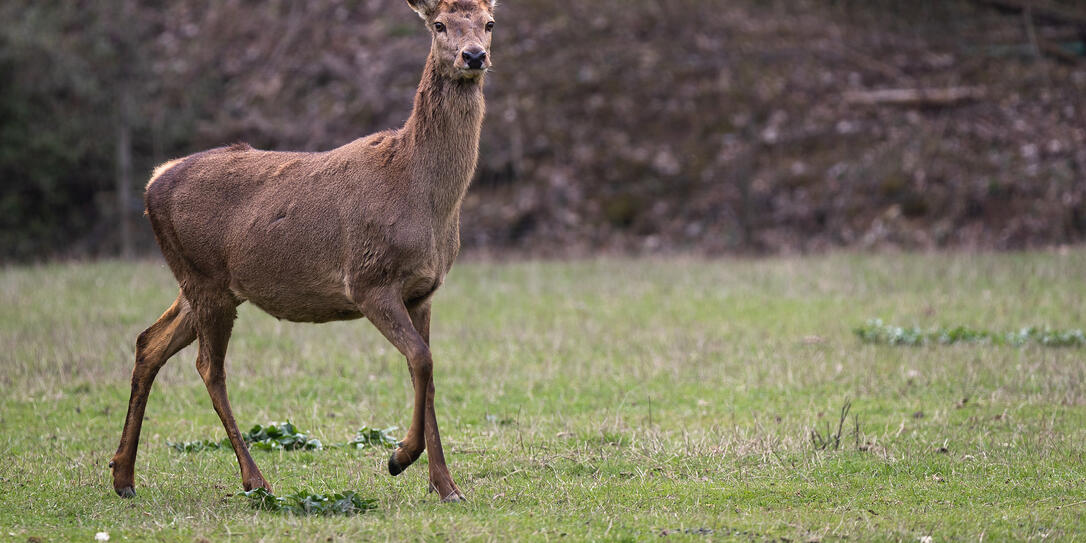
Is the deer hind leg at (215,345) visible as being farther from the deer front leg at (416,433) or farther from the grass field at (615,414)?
the deer front leg at (416,433)

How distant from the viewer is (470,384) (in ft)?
34.0

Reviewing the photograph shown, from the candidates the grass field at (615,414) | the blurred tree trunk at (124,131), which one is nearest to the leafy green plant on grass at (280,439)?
the grass field at (615,414)

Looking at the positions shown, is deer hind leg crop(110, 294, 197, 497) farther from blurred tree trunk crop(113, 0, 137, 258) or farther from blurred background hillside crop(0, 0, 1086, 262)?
blurred tree trunk crop(113, 0, 137, 258)

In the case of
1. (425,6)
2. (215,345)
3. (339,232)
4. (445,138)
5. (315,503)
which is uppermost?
(425,6)

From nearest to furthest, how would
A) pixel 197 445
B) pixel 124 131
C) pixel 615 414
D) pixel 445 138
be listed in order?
pixel 445 138
pixel 197 445
pixel 615 414
pixel 124 131

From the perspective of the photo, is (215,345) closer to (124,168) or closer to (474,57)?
(474,57)

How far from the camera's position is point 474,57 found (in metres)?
6.37

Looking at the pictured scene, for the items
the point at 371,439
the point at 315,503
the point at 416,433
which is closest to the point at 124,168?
the point at 371,439

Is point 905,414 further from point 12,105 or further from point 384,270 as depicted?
point 12,105

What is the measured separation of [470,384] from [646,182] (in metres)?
13.9

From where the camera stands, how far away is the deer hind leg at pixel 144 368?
22.4ft

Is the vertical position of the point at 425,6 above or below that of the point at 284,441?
above

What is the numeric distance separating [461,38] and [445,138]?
585 mm

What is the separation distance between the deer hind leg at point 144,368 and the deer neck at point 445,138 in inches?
71.4
